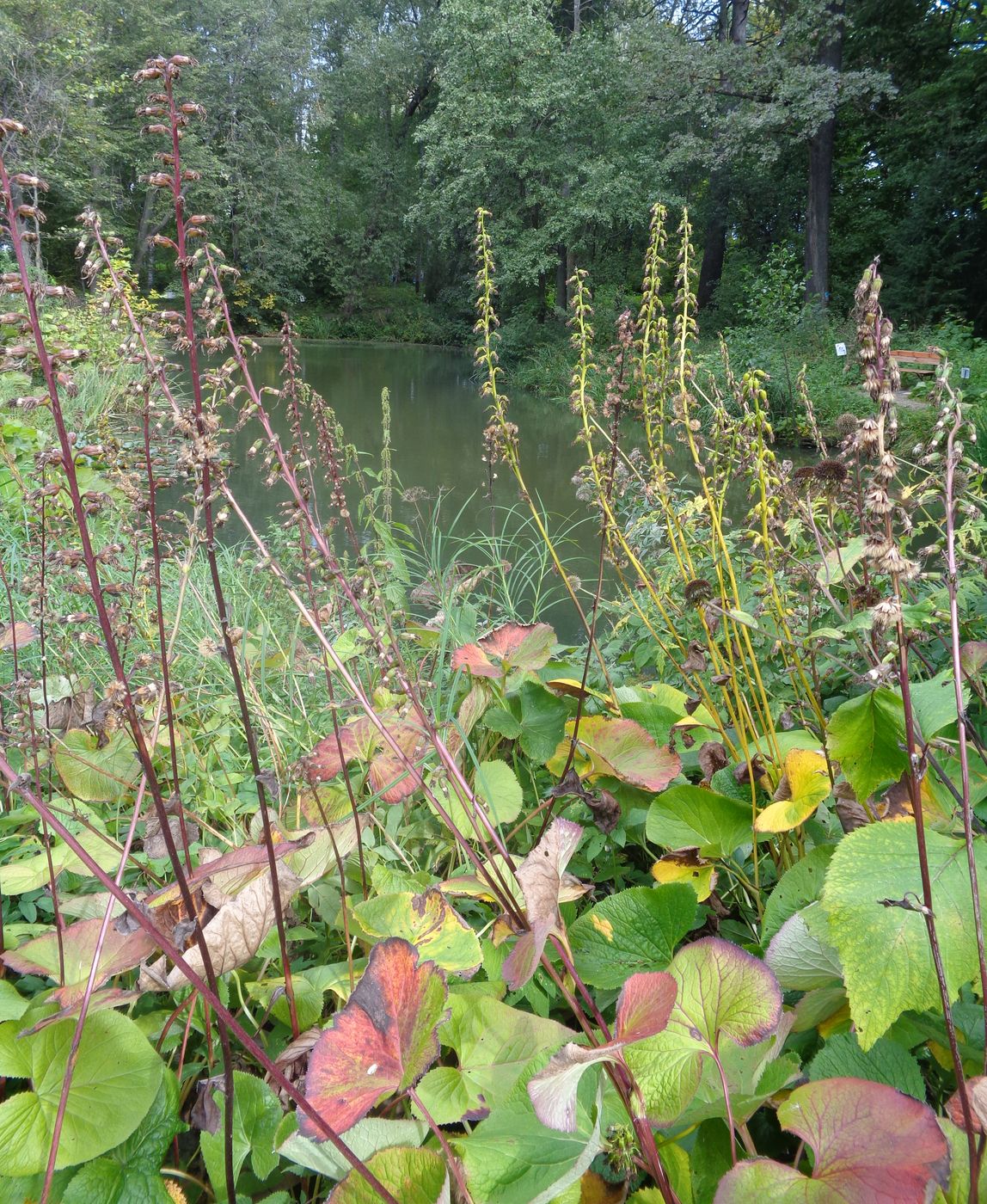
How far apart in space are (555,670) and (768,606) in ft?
1.73

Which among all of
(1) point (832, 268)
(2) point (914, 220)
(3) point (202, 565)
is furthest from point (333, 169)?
(3) point (202, 565)

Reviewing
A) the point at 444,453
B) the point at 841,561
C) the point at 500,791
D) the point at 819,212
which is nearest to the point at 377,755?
the point at 500,791

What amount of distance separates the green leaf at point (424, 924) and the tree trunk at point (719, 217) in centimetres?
1947

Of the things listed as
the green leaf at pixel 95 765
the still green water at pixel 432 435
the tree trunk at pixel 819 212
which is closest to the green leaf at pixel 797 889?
the green leaf at pixel 95 765

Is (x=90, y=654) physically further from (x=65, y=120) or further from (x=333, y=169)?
(x=333, y=169)

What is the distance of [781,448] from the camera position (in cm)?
1069

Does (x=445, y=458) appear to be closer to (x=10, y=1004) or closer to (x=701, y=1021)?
(x=10, y=1004)

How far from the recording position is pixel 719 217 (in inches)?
784

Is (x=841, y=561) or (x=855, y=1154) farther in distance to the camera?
(x=841, y=561)

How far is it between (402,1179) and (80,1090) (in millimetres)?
422

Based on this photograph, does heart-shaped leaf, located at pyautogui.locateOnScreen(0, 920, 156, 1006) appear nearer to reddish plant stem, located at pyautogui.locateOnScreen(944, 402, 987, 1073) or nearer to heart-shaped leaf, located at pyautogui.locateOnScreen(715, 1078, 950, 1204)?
heart-shaped leaf, located at pyautogui.locateOnScreen(715, 1078, 950, 1204)

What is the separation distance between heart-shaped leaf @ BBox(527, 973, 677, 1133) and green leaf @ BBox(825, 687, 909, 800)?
1.22ft

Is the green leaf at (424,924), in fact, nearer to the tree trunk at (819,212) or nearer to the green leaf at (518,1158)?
the green leaf at (518,1158)

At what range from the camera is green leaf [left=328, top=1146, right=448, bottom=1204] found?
0.71 metres
